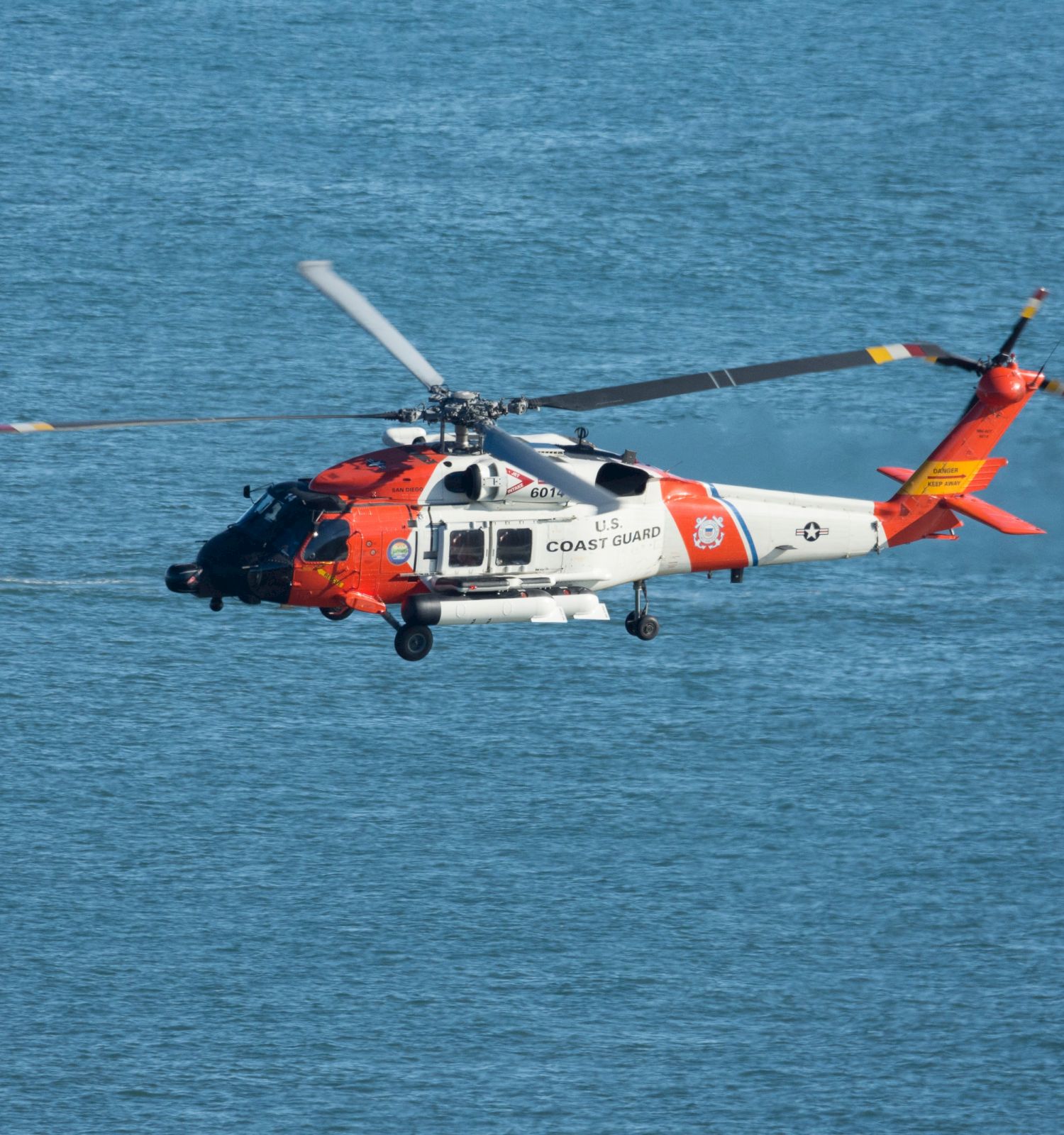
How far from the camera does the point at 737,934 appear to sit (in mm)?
174750

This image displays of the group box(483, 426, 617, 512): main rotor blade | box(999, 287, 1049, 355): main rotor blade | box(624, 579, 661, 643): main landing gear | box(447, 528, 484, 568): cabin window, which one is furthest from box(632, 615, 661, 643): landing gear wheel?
box(999, 287, 1049, 355): main rotor blade

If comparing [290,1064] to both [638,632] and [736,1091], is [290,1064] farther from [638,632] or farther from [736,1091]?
[638,632]

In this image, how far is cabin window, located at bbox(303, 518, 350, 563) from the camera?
193ft

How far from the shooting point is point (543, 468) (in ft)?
168

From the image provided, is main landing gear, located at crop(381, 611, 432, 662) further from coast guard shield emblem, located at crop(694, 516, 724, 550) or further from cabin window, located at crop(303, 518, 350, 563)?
coast guard shield emblem, located at crop(694, 516, 724, 550)

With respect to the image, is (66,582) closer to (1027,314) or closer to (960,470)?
(960,470)

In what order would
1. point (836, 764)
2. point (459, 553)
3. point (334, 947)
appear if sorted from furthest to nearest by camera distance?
point (836, 764)
point (334, 947)
point (459, 553)

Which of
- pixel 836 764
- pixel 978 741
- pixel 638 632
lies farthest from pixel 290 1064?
pixel 638 632

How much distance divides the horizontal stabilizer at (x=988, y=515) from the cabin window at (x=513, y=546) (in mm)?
13336

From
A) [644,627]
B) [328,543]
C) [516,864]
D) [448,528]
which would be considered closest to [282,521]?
[328,543]

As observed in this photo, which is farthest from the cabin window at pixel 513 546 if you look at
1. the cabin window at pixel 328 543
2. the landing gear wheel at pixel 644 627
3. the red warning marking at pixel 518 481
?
the landing gear wheel at pixel 644 627

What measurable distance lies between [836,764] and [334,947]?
46774 mm

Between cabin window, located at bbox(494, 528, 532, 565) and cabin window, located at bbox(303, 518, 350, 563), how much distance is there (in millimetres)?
4201

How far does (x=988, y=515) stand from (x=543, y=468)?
747 inches
